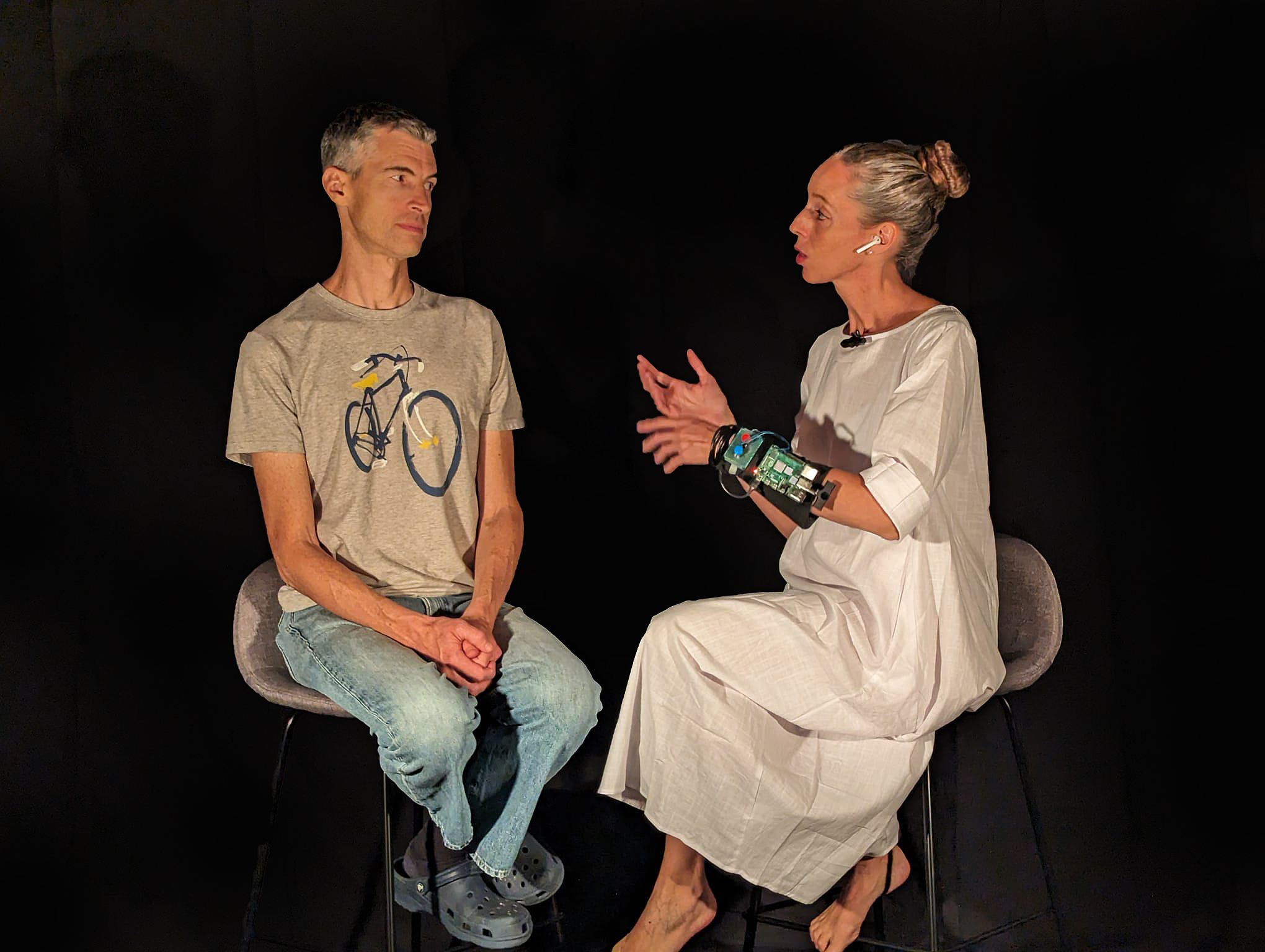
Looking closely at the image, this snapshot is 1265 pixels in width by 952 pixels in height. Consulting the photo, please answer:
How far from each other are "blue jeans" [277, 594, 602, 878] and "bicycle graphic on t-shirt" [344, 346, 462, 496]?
1.12ft

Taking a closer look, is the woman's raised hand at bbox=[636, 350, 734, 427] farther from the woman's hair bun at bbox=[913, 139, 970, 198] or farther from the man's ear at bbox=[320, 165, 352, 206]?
the man's ear at bbox=[320, 165, 352, 206]

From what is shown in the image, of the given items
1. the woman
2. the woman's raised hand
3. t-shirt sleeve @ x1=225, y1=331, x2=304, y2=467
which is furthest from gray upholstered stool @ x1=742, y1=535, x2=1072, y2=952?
t-shirt sleeve @ x1=225, y1=331, x2=304, y2=467

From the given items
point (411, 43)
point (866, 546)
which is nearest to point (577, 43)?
point (411, 43)

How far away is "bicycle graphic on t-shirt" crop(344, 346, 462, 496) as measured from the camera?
2916mm

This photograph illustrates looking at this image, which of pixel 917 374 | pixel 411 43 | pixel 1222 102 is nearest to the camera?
pixel 917 374

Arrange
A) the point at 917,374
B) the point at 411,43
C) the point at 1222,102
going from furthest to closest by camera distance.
Result: the point at 411,43, the point at 1222,102, the point at 917,374

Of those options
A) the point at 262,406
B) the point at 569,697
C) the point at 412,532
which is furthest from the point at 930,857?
the point at 262,406

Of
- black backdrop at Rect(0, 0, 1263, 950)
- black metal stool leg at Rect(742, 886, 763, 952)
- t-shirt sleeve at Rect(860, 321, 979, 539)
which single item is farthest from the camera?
black backdrop at Rect(0, 0, 1263, 950)

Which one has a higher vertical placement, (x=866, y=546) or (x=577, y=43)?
(x=577, y=43)

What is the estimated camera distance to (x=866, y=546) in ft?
9.18

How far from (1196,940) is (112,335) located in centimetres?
328

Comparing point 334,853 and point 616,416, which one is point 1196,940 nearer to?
point 616,416

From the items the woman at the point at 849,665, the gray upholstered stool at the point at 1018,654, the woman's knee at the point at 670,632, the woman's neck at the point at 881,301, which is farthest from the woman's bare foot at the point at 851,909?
the woman's neck at the point at 881,301

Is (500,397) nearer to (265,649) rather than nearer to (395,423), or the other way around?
(395,423)
